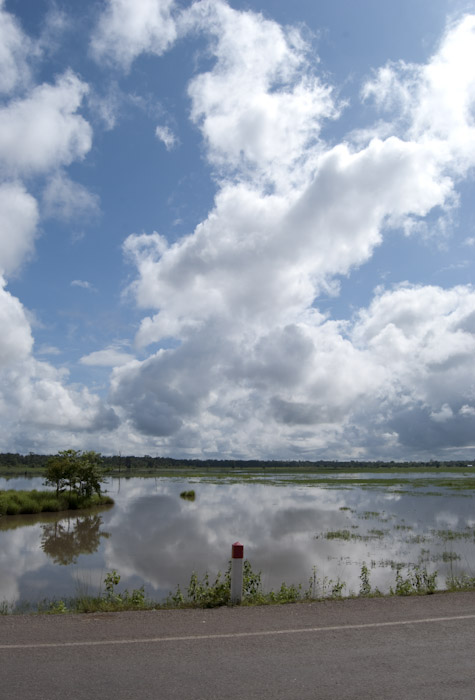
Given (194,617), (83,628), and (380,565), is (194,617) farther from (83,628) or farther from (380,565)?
(380,565)

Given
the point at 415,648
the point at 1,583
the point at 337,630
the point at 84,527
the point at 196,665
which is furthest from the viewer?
the point at 84,527

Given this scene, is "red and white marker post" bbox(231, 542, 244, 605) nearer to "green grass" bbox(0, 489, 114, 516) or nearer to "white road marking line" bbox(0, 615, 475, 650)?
"white road marking line" bbox(0, 615, 475, 650)

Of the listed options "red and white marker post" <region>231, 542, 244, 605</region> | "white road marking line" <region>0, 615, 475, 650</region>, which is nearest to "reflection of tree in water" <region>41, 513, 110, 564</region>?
"red and white marker post" <region>231, 542, 244, 605</region>

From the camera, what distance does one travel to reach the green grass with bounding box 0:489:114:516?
38644 mm

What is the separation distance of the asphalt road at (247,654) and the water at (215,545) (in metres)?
6.17

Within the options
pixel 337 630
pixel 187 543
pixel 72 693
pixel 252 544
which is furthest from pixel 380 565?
pixel 72 693

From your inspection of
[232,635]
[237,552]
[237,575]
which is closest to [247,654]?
[232,635]

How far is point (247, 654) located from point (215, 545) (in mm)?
18909

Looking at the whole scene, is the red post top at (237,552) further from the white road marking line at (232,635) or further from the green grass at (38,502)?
the green grass at (38,502)

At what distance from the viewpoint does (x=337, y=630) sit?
7.71 m

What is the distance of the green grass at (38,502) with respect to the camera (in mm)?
38644

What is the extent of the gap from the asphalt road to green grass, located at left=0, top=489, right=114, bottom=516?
33722mm

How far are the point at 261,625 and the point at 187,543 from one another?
18.7 metres

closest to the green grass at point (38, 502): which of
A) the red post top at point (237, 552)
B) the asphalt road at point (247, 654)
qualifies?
the red post top at point (237, 552)
